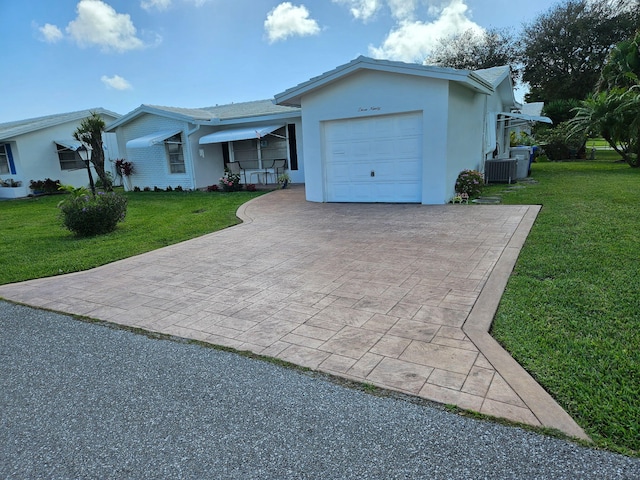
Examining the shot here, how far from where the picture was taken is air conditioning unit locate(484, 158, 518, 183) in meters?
14.2

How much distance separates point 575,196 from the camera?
10.4 meters

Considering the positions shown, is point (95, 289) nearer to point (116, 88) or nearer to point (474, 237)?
point (474, 237)

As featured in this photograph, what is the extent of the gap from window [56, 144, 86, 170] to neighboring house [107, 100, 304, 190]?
3.57 m

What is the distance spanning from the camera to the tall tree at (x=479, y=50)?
114 feet

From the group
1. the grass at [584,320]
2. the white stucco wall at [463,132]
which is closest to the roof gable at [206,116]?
the white stucco wall at [463,132]

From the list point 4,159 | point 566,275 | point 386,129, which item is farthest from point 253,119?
point 566,275

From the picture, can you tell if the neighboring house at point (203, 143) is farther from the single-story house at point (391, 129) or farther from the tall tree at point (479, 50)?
the tall tree at point (479, 50)

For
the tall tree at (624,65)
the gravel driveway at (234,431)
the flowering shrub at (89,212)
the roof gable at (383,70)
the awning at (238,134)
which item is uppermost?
the tall tree at (624,65)

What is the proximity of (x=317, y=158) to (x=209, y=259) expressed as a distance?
235 inches

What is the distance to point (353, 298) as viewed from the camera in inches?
179

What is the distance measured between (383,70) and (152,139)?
1067 centimetres

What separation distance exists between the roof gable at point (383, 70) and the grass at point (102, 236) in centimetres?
371

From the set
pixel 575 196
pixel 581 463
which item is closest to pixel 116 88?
pixel 575 196

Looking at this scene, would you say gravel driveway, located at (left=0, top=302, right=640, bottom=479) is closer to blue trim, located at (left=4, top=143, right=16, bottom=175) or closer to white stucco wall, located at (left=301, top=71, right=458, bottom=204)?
white stucco wall, located at (left=301, top=71, right=458, bottom=204)
